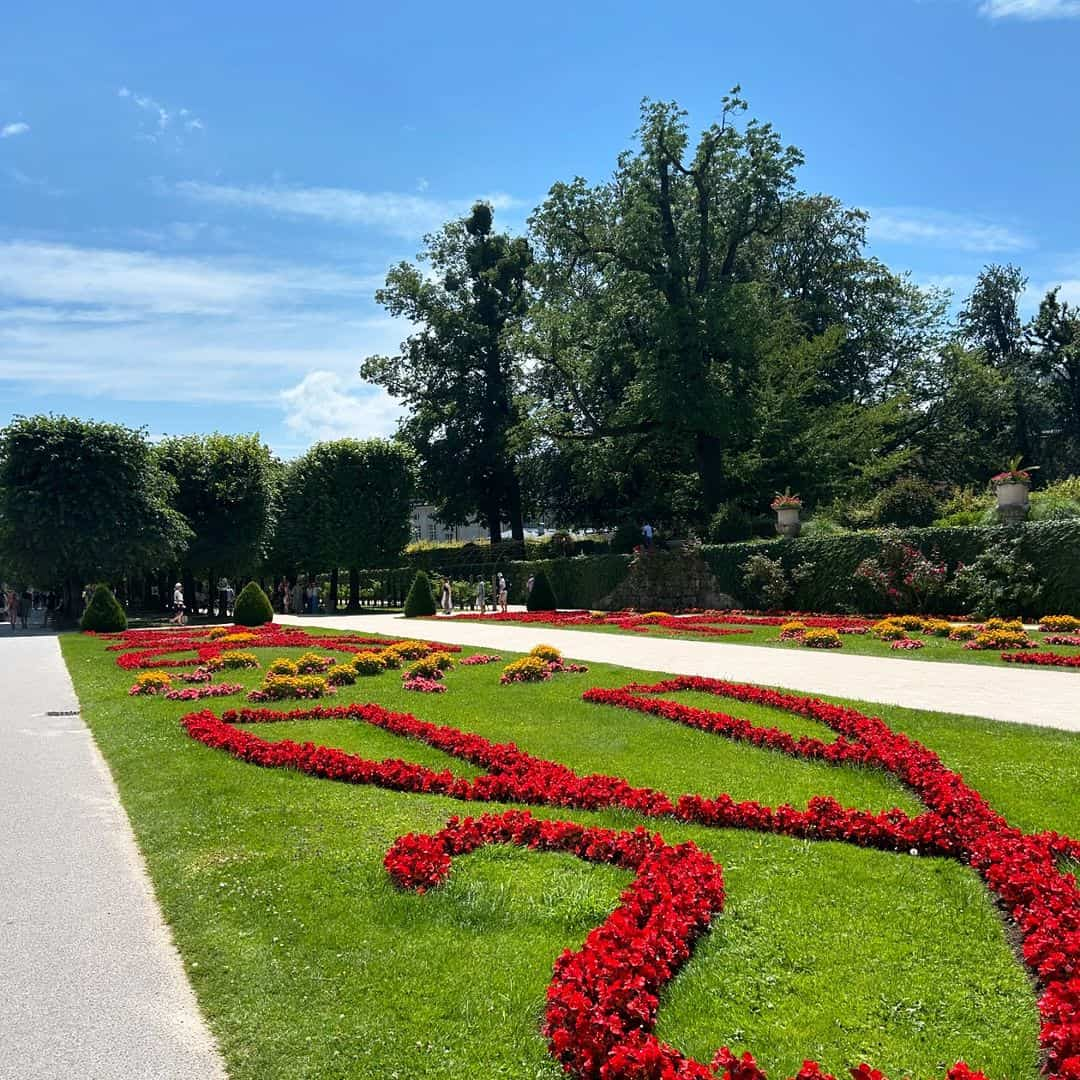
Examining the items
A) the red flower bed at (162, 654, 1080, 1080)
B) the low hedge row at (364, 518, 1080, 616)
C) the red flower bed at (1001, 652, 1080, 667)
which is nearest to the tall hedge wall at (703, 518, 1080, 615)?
the low hedge row at (364, 518, 1080, 616)

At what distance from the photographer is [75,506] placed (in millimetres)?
29484

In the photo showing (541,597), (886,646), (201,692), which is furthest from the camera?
(541,597)

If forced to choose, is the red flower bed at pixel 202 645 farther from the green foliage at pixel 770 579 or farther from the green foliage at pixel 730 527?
the green foliage at pixel 730 527

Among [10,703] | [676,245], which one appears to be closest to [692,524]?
[676,245]

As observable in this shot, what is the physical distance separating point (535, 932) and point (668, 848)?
99 cm

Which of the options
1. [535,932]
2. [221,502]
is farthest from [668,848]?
[221,502]

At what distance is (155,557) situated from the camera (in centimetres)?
3105

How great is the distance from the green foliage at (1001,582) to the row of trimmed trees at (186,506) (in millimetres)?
25095

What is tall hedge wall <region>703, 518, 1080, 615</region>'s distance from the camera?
57.3 feet

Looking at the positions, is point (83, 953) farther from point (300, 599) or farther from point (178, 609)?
point (178, 609)

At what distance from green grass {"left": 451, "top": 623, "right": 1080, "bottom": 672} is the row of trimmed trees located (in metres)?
19.7

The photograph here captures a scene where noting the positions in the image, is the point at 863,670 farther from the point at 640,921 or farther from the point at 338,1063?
the point at 338,1063

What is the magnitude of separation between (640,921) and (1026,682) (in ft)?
27.2

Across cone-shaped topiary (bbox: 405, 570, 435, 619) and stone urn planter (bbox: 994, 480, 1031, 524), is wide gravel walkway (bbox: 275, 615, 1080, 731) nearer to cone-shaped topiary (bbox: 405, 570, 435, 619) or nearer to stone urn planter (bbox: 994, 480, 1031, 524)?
stone urn planter (bbox: 994, 480, 1031, 524)
